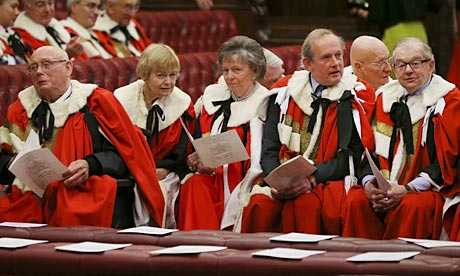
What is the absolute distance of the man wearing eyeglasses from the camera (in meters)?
7.74

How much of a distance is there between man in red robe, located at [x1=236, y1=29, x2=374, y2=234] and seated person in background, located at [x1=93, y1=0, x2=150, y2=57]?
362 cm

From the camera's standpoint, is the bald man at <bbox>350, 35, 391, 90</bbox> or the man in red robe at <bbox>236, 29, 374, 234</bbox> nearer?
the man in red robe at <bbox>236, 29, 374, 234</bbox>

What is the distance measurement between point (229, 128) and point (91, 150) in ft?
3.01

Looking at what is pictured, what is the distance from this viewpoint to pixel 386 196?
307 inches

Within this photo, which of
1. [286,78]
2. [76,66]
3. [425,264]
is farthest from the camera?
[76,66]

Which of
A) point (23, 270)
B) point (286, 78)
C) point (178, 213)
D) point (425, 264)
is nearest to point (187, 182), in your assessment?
point (178, 213)

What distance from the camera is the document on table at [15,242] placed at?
6.59 m

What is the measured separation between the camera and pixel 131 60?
34.2ft

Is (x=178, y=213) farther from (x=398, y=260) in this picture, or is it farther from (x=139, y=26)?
(x=139, y=26)

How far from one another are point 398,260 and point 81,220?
95.8 inches

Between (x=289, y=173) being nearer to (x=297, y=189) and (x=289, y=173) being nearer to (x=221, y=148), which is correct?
(x=297, y=189)

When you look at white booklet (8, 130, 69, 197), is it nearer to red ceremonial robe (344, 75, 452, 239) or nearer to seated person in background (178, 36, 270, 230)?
seated person in background (178, 36, 270, 230)

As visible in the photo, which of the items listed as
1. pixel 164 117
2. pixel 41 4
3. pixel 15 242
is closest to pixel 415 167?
pixel 164 117

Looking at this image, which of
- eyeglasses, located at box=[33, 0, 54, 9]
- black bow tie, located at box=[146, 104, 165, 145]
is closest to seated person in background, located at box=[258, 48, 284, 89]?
black bow tie, located at box=[146, 104, 165, 145]
